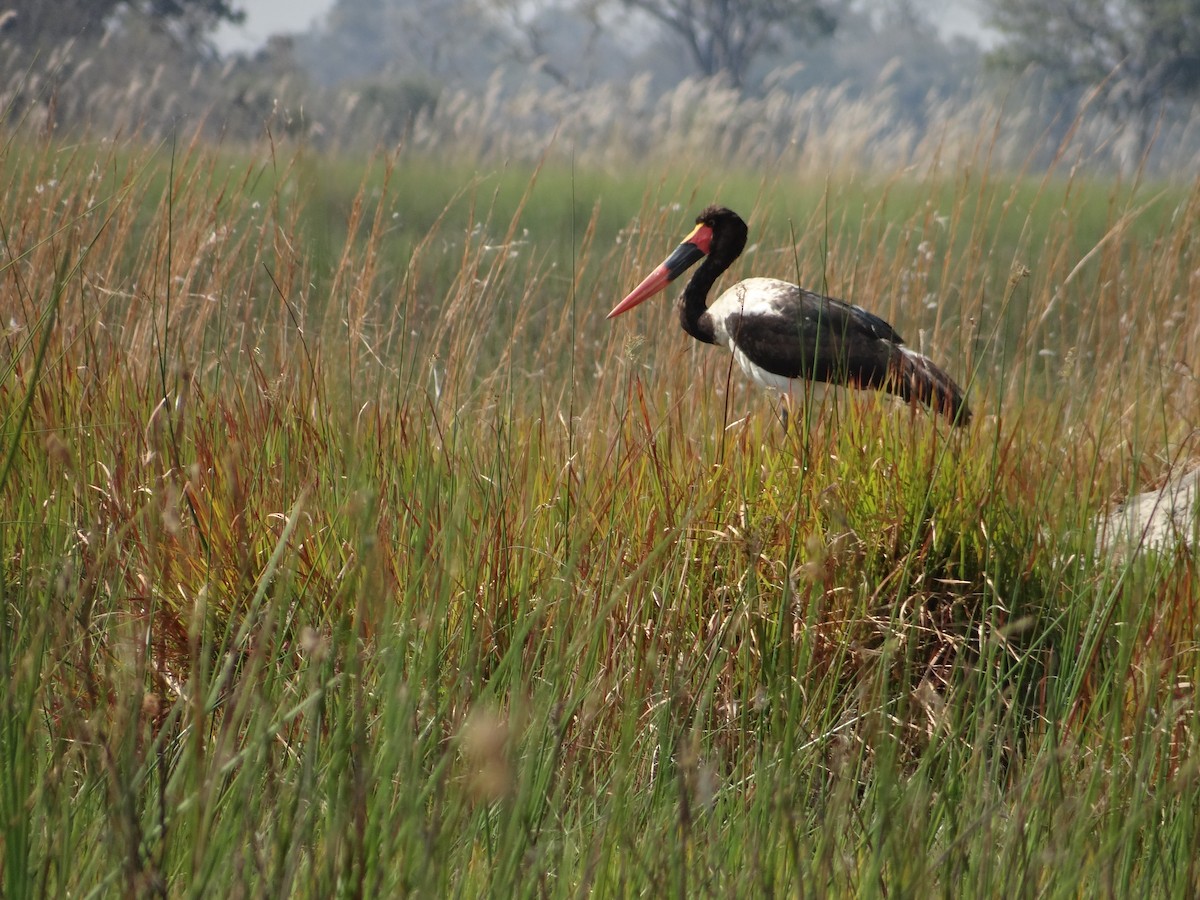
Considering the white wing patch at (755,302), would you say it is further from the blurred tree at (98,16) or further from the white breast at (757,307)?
the blurred tree at (98,16)

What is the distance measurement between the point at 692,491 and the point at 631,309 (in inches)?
56.8

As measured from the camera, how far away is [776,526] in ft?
8.10

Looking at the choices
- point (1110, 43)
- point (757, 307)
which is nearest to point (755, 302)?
point (757, 307)

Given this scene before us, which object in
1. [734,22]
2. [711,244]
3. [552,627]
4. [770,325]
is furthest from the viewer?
[734,22]

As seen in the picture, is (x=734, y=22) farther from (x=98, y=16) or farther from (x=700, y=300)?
(x=700, y=300)

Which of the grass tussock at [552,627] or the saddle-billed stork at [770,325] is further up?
the saddle-billed stork at [770,325]

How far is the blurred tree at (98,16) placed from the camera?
20250mm

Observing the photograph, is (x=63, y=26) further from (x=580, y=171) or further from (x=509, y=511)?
(x=509, y=511)

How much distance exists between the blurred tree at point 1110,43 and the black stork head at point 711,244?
1066 inches

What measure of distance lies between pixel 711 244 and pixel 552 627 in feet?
7.35

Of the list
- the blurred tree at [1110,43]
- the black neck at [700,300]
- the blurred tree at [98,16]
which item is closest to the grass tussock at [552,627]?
the black neck at [700,300]

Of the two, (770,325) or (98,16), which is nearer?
(770,325)

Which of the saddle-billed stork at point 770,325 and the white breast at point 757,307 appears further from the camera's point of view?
the white breast at point 757,307

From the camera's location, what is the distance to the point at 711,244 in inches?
163
